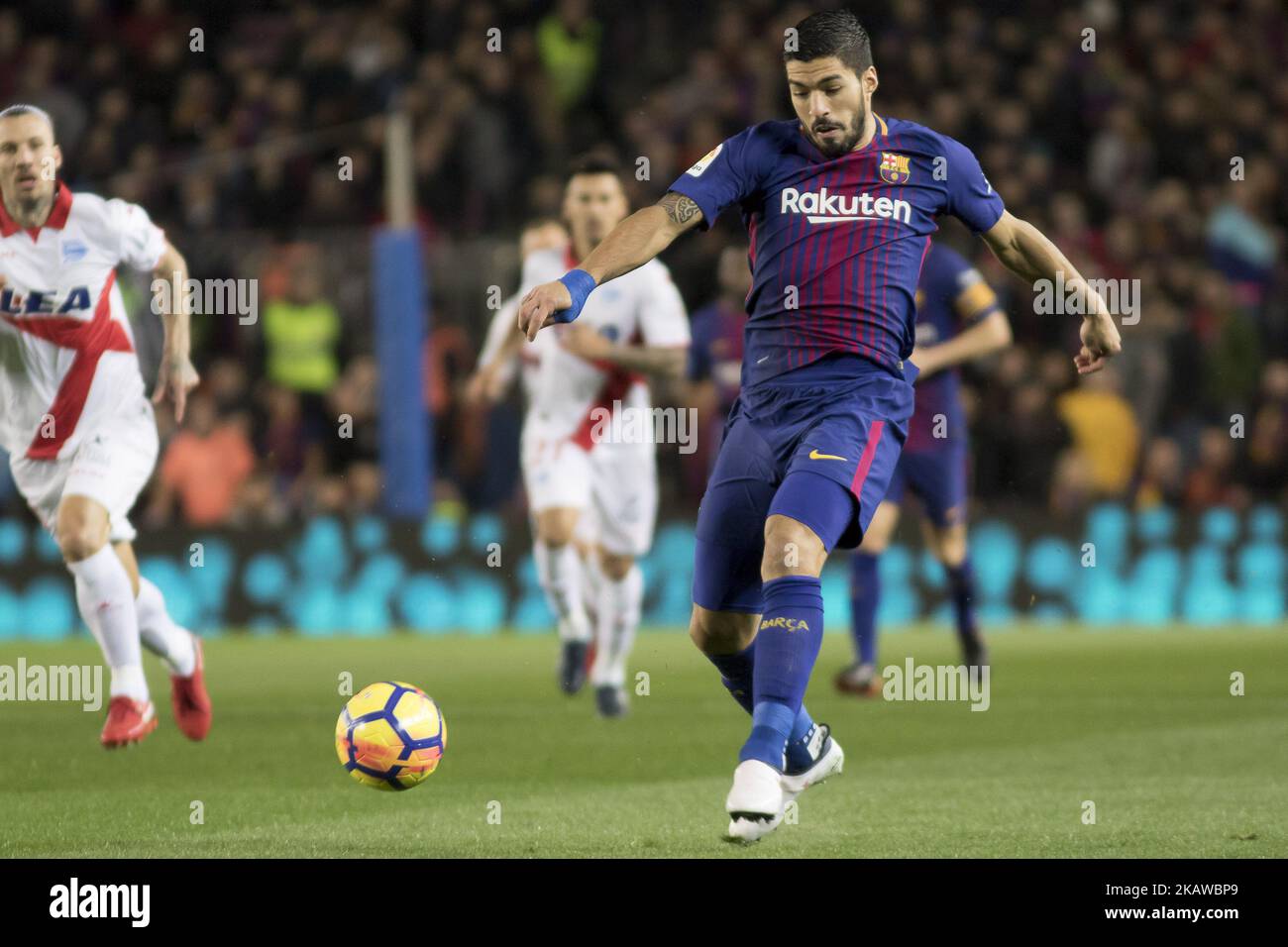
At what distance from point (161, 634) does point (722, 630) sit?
3.07m

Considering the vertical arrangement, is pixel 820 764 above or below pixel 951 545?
below

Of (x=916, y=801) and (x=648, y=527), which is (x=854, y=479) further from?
(x=648, y=527)

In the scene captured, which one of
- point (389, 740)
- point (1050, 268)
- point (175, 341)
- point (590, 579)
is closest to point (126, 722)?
point (175, 341)

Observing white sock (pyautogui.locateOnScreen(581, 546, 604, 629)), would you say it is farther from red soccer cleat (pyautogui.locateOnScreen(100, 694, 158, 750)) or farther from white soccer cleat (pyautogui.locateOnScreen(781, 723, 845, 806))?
white soccer cleat (pyautogui.locateOnScreen(781, 723, 845, 806))

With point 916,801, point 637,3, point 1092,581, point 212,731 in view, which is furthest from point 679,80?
point 916,801

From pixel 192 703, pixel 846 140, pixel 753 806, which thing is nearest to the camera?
pixel 753 806

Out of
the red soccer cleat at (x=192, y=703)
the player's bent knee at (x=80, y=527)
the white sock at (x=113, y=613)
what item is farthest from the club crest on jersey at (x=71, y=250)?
the red soccer cleat at (x=192, y=703)

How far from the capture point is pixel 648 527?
1062 centimetres

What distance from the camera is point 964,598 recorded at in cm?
1112

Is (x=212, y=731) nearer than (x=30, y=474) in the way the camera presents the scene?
No

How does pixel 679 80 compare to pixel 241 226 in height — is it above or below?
above

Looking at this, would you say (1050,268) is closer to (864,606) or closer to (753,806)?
(753,806)

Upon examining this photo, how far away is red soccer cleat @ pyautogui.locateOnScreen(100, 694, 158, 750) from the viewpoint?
7.89 m

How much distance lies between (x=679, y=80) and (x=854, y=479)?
551 inches
